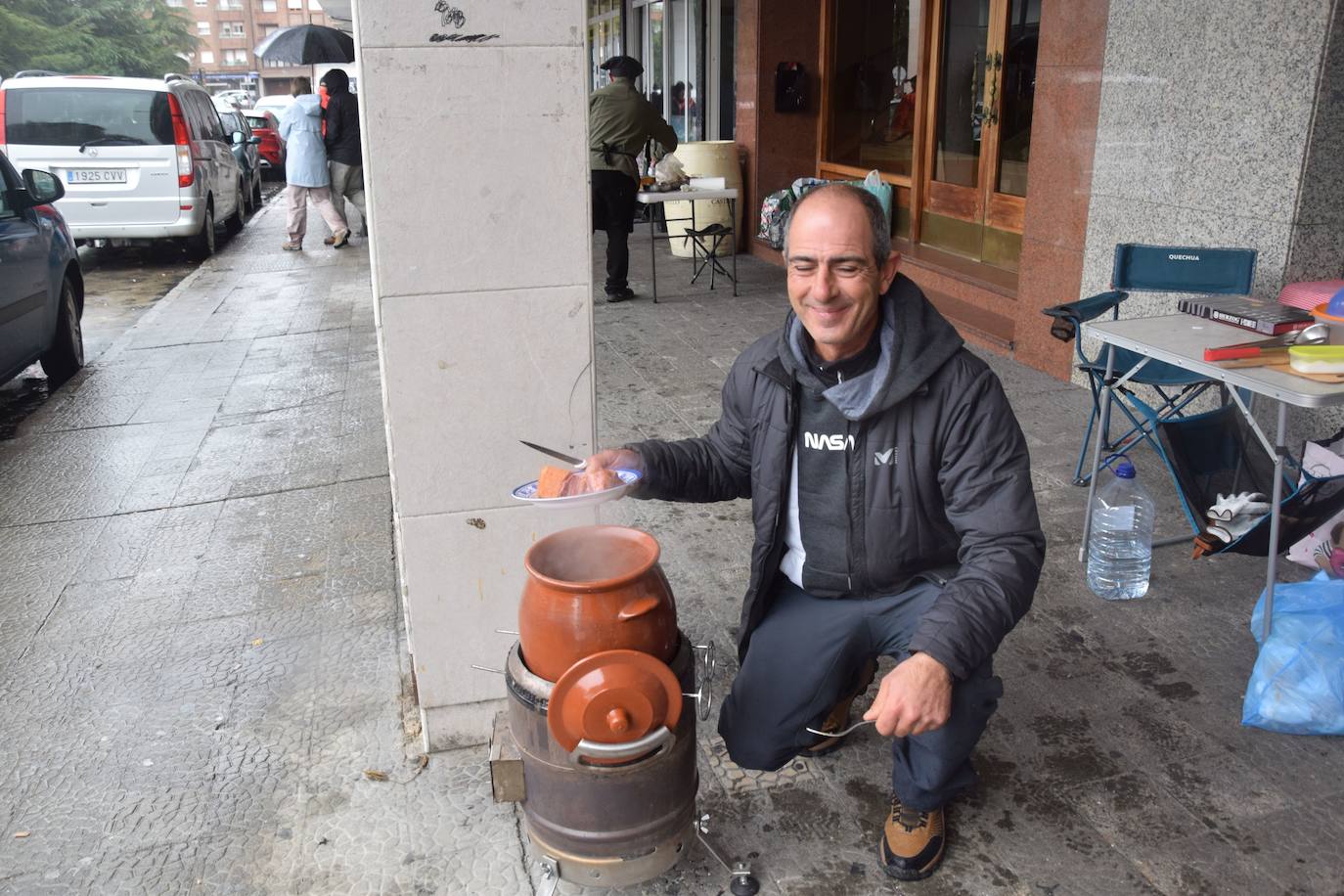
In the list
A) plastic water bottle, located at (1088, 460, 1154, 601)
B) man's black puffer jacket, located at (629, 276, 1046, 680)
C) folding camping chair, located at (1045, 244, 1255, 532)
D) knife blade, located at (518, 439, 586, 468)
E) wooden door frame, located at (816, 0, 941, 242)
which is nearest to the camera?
man's black puffer jacket, located at (629, 276, 1046, 680)

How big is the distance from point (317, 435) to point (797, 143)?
6421 millimetres

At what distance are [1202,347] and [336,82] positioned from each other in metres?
11.0

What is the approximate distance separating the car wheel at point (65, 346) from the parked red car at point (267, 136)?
18374mm

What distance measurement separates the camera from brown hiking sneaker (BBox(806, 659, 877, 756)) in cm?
286

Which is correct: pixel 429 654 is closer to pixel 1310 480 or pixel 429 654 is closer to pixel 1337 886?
pixel 1337 886

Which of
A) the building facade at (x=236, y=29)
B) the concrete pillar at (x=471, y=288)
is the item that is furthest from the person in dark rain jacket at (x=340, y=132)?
the building facade at (x=236, y=29)

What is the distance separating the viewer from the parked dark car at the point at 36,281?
6113mm

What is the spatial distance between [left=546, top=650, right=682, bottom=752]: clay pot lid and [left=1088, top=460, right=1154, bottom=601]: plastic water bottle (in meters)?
2.31

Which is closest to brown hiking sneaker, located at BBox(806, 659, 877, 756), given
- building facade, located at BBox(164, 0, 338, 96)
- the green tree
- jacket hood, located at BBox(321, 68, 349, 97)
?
jacket hood, located at BBox(321, 68, 349, 97)

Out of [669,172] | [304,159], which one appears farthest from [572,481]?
[304,159]

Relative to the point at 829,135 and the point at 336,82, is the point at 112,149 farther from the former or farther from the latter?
the point at 829,135

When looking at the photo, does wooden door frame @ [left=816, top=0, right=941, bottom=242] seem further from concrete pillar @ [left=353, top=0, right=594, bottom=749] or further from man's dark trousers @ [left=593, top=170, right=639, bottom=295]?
concrete pillar @ [left=353, top=0, right=594, bottom=749]

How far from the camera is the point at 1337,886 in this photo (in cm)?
236

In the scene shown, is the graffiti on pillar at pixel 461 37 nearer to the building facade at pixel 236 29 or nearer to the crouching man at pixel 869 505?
the crouching man at pixel 869 505
